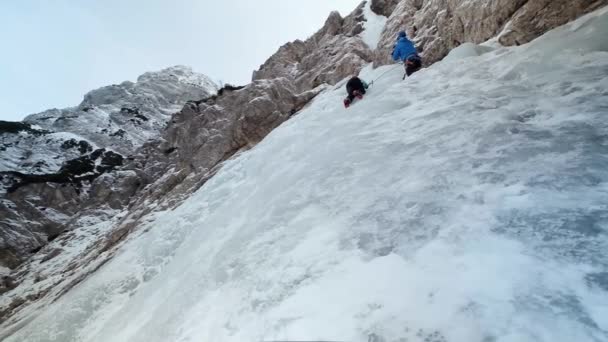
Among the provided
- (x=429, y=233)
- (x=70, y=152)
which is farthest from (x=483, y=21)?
(x=70, y=152)

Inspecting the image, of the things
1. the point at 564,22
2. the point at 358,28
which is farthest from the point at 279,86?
the point at 564,22

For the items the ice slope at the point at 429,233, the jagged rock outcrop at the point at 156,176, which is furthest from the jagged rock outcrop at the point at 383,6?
the ice slope at the point at 429,233

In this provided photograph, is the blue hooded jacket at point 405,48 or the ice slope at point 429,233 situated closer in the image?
the ice slope at point 429,233

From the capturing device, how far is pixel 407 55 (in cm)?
1029

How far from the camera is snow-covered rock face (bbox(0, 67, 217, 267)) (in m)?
28.9

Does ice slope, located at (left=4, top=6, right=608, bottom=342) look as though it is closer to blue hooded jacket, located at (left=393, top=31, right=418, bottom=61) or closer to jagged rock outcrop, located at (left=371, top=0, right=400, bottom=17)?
blue hooded jacket, located at (left=393, top=31, right=418, bottom=61)

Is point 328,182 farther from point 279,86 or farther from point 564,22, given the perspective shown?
point 279,86

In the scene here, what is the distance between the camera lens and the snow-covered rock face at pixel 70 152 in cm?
2888

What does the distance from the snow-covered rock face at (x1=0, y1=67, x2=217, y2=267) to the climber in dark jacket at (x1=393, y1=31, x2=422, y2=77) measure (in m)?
28.0

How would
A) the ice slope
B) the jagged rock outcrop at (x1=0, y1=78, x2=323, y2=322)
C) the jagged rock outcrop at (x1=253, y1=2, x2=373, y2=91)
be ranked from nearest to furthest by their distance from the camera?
the ice slope
the jagged rock outcrop at (x1=0, y1=78, x2=323, y2=322)
the jagged rock outcrop at (x1=253, y1=2, x2=373, y2=91)

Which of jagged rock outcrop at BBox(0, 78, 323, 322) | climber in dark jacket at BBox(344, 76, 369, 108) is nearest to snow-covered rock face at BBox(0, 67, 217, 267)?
jagged rock outcrop at BBox(0, 78, 323, 322)

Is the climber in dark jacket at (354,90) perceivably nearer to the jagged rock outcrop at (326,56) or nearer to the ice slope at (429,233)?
the ice slope at (429,233)

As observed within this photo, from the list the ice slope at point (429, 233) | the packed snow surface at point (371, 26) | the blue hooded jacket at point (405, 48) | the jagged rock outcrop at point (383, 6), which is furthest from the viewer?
the jagged rock outcrop at point (383, 6)

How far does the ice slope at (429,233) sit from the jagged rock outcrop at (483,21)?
533mm
